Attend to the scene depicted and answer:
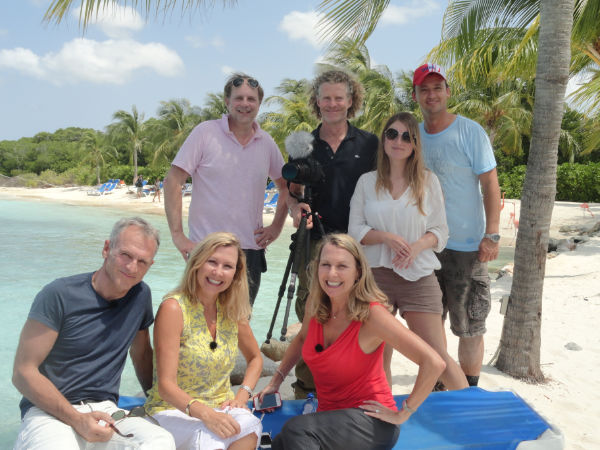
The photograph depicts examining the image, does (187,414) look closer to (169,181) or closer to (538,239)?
(169,181)

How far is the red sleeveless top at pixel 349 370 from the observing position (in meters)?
2.20

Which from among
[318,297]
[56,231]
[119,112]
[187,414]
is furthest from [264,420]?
[119,112]

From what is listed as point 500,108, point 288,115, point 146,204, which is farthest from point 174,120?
point 500,108

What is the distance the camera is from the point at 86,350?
2.10 m

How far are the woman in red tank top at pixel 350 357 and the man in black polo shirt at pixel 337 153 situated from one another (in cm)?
66

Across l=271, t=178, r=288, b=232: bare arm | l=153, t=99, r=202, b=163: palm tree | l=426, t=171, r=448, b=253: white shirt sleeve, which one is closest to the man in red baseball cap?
l=426, t=171, r=448, b=253: white shirt sleeve

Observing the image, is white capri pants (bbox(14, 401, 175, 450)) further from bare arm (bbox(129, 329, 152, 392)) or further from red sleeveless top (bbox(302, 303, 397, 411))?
red sleeveless top (bbox(302, 303, 397, 411))

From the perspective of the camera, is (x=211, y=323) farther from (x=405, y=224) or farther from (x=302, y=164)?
(x=405, y=224)

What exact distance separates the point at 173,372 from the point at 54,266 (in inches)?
462

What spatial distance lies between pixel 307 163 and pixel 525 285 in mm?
2403

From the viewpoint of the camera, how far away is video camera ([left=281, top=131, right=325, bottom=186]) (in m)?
2.69

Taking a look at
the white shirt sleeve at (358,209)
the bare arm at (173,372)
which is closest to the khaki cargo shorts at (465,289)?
the white shirt sleeve at (358,209)

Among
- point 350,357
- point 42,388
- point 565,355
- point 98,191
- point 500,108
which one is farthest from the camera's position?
point 98,191

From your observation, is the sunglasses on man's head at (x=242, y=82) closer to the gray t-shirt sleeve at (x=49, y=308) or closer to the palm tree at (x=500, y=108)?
the gray t-shirt sleeve at (x=49, y=308)
